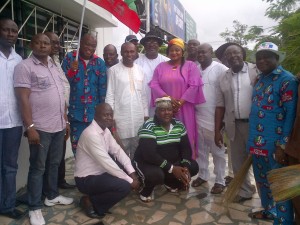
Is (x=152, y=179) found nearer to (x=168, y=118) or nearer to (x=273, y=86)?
(x=168, y=118)

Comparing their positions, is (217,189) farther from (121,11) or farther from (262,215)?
(121,11)

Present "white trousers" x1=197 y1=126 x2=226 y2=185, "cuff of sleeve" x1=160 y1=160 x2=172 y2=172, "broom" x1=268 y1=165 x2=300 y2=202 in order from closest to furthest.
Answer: "broom" x1=268 y1=165 x2=300 y2=202
"cuff of sleeve" x1=160 y1=160 x2=172 y2=172
"white trousers" x1=197 y1=126 x2=226 y2=185

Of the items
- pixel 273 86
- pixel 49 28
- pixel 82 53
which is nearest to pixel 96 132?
pixel 82 53

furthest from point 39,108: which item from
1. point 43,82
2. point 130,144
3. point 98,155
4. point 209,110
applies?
point 209,110

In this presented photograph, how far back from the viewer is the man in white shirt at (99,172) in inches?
123

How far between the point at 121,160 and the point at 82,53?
1392mm

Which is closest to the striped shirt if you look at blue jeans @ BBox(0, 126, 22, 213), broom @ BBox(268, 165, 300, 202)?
blue jeans @ BBox(0, 126, 22, 213)

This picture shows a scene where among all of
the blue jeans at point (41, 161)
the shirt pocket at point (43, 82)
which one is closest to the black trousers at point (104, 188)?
the blue jeans at point (41, 161)

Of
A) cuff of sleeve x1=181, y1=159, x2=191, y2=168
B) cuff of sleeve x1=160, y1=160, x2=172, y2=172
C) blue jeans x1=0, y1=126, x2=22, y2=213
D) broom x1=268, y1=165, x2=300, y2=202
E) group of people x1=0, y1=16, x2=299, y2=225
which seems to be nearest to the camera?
broom x1=268, y1=165, x2=300, y2=202

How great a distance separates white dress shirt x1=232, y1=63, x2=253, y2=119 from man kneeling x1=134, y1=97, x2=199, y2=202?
0.77 metres

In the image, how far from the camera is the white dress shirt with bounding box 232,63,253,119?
3.22 metres

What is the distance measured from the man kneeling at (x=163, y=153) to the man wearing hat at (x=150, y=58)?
0.52 m

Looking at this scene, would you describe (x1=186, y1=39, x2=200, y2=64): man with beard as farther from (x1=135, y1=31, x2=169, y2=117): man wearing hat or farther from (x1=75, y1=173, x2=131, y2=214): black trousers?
(x1=75, y1=173, x2=131, y2=214): black trousers

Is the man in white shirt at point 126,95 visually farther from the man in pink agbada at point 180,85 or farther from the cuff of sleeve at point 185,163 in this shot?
the cuff of sleeve at point 185,163
